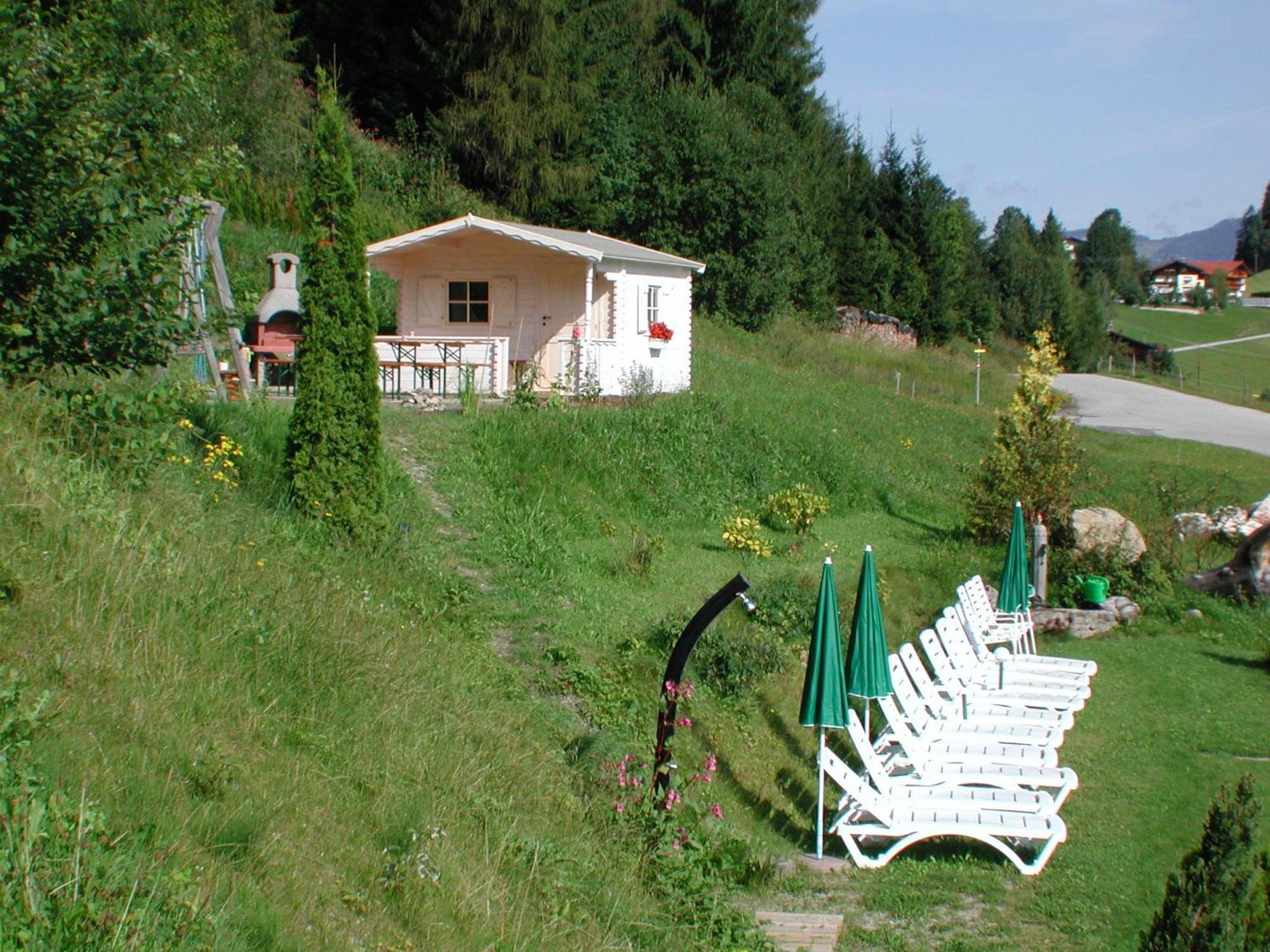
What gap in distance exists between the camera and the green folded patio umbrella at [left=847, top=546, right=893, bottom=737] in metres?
8.66

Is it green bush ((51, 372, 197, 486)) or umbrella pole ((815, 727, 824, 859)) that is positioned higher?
green bush ((51, 372, 197, 486))

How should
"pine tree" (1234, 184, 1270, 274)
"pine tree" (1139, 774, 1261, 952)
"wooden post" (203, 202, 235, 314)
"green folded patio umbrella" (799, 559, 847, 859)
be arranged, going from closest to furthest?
"pine tree" (1139, 774, 1261, 952) → "green folded patio umbrella" (799, 559, 847, 859) → "wooden post" (203, 202, 235, 314) → "pine tree" (1234, 184, 1270, 274)

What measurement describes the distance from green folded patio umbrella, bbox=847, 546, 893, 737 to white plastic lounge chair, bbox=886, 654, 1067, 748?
24 centimetres

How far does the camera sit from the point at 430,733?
6.03 m

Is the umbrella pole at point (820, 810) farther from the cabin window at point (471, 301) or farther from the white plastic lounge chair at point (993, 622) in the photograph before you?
the cabin window at point (471, 301)

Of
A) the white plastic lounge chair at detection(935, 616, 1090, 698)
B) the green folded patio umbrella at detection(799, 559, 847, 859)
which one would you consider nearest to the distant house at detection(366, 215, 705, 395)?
the white plastic lounge chair at detection(935, 616, 1090, 698)

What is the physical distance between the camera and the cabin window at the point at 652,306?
2253cm

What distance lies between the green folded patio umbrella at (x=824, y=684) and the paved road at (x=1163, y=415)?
2762cm

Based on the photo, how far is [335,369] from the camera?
1002 cm

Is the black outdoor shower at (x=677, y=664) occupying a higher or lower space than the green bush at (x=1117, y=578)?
higher

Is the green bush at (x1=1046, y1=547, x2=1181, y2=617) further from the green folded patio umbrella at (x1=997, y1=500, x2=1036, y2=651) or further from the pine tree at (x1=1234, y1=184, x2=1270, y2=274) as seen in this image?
the pine tree at (x1=1234, y1=184, x2=1270, y2=274)

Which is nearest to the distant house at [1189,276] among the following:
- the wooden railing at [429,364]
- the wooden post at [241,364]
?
the wooden railing at [429,364]

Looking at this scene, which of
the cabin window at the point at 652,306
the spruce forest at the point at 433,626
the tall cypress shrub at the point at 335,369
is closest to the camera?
the spruce forest at the point at 433,626

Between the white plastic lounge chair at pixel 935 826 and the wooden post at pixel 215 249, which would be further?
the wooden post at pixel 215 249
